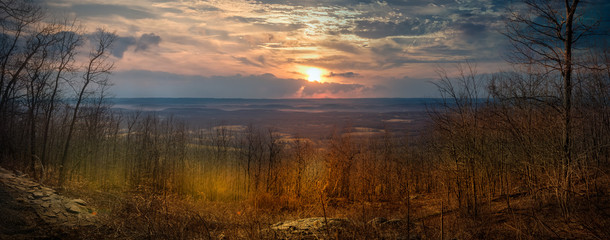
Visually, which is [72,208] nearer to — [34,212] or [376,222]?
[34,212]

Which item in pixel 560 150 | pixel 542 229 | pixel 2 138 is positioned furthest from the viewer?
→ pixel 2 138

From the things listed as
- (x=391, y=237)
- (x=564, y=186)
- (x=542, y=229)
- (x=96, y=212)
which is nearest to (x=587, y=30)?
(x=564, y=186)

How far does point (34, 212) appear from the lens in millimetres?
9234

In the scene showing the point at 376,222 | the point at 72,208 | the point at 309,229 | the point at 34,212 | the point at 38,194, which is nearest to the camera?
the point at 309,229

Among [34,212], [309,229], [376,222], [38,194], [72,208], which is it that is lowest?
[376,222]

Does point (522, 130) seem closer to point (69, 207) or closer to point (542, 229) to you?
point (542, 229)

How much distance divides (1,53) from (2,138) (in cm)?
568

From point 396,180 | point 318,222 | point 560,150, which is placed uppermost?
point 560,150

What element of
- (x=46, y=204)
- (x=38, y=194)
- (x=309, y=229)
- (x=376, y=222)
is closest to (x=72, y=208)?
(x=46, y=204)

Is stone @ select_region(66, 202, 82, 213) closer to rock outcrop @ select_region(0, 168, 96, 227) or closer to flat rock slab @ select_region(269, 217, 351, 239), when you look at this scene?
rock outcrop @ select_region(0, 168, 96, 227)

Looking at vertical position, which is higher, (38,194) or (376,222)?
(38,194)

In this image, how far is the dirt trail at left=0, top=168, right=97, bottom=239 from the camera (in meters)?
8.52

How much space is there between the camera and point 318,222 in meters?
9.09

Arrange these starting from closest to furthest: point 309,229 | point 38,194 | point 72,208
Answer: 1. point 309,229
2. point 38,194
3. point 72,208
